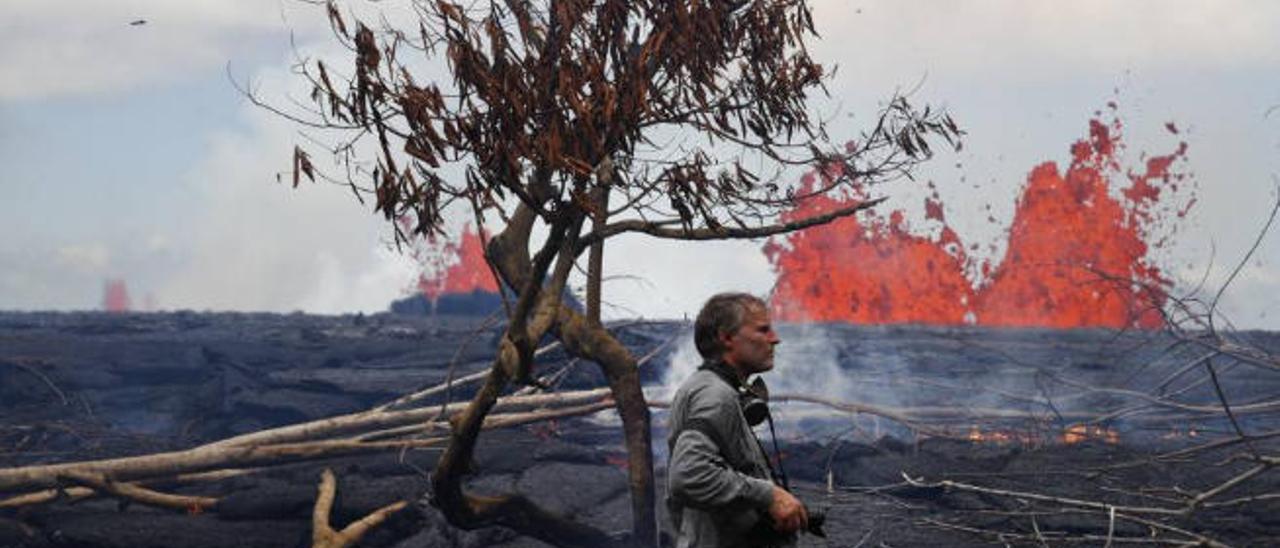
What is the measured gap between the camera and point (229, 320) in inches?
1038

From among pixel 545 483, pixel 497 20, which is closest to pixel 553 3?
pixel 497 20

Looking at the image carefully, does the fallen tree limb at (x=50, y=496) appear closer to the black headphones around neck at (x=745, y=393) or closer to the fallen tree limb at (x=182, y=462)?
the fallen tree limb at (x=182, y=462)

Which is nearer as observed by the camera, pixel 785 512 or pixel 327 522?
pixel 785 512

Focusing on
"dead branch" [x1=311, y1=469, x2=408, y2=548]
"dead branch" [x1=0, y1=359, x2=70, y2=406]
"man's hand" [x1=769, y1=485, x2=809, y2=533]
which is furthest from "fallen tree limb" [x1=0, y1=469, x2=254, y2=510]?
"man's hand" [x1=769, y1=485, x2=809, y2=533]

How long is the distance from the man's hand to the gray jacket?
0.02 meters

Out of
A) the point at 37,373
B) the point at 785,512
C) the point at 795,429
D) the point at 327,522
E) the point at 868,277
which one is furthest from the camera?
the point at 868,277

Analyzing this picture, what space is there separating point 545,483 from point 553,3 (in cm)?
566

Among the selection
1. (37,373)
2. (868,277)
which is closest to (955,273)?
(868,277)

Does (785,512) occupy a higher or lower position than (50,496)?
higher

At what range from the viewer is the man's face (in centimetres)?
421

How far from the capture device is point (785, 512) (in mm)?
4047

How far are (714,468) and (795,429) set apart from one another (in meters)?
9.86

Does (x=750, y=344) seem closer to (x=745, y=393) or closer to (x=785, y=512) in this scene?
(x=745, y=393)

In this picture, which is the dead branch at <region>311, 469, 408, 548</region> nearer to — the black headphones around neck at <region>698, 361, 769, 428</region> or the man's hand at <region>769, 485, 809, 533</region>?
the black headphones around neck at <region>698, 361, 769, 428</region>
